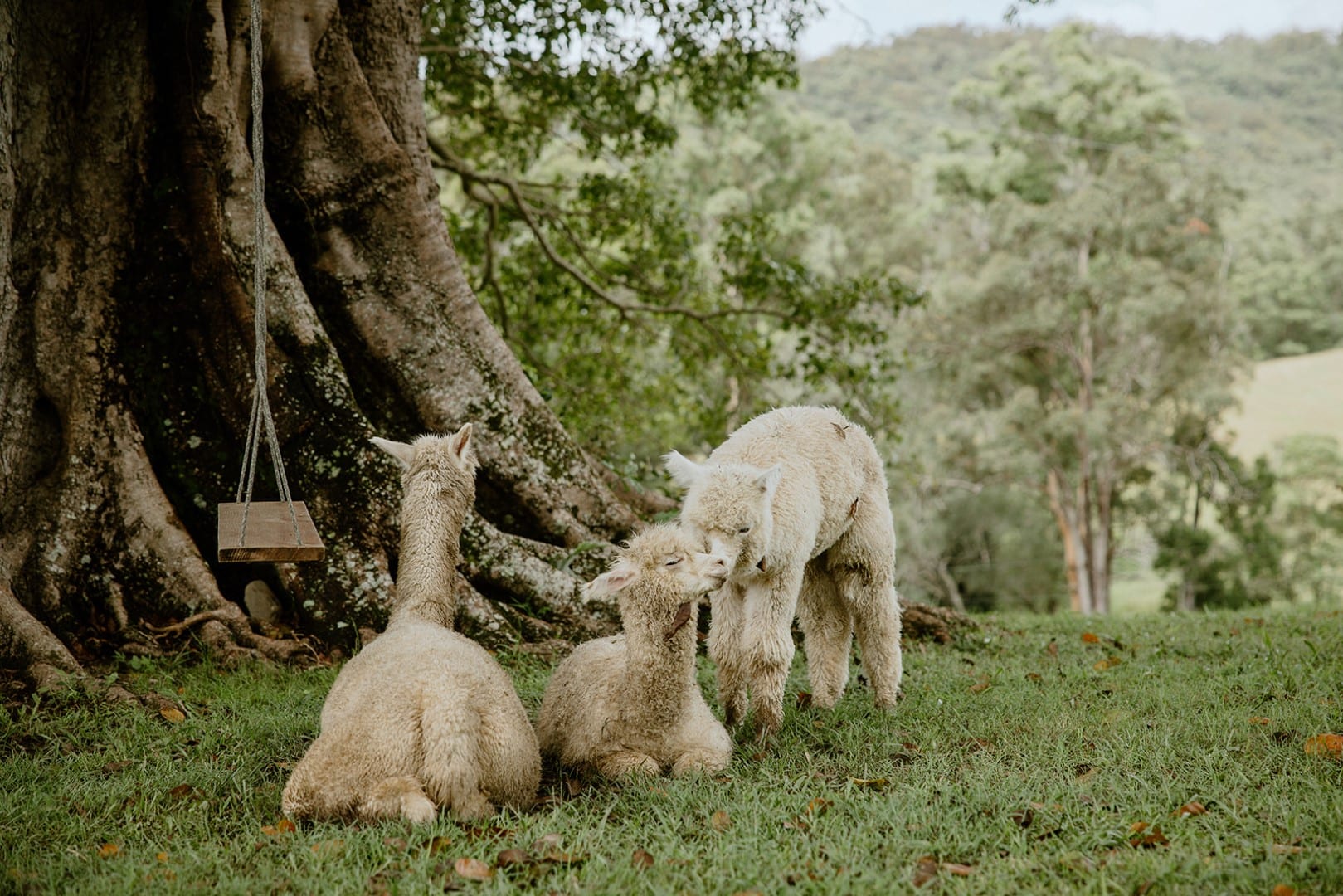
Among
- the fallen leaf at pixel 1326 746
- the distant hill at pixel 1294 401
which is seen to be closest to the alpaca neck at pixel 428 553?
the fallen leaf at pixel 1326 746

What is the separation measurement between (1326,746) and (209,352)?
6577 mm

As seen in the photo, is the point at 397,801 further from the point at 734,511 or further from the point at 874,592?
the point at 874,592

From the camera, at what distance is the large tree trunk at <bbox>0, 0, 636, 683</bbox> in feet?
22.4

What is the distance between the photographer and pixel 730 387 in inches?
827

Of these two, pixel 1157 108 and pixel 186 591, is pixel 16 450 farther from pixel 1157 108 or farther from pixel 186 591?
pixel 1157 108

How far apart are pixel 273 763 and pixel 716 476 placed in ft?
7.83

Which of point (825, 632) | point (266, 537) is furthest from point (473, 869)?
point (825, 632)

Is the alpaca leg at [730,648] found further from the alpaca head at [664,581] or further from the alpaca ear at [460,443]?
the alpaca ear at [460,443]

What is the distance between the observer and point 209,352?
288 inches

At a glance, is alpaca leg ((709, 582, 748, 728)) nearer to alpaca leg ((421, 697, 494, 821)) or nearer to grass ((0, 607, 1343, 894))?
grass ((0, 607, 1343, 894))

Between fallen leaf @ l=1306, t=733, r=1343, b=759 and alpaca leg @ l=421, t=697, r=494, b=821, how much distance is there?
338 cm

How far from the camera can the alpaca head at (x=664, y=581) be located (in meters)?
4.71

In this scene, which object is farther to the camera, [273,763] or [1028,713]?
[1028,713]

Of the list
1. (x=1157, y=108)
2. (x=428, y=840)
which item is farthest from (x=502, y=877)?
(x=1157, y=108)
